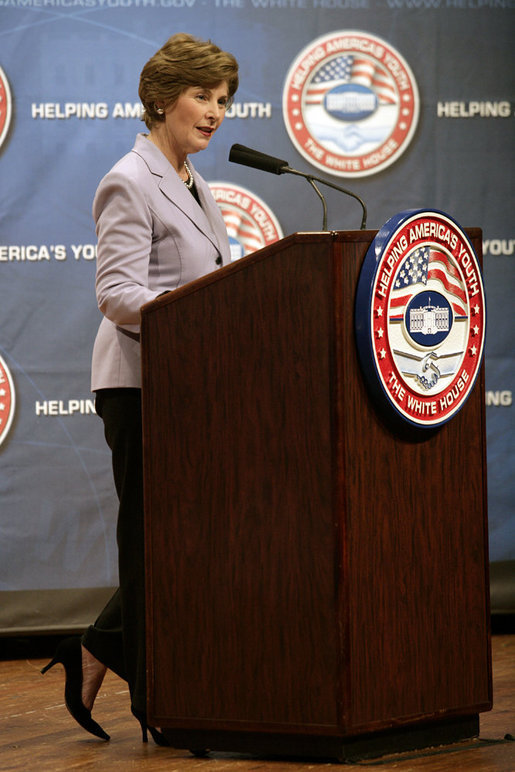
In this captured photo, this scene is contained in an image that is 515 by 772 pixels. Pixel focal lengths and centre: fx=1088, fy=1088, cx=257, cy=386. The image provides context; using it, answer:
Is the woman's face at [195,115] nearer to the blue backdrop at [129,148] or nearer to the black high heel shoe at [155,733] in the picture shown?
the black high heel shoe at [155,733]

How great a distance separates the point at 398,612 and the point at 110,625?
677mm

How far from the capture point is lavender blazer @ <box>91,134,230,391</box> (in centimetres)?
196

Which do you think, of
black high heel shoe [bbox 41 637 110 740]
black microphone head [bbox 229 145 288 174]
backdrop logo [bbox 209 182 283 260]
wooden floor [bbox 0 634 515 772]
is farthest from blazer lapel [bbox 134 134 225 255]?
backdrop logo [bbox 209 182 283 260]

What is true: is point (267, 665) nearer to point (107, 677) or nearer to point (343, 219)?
point (107, 677)

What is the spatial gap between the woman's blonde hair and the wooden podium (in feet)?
1.51

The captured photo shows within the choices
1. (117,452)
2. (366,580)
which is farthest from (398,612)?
(117,452)

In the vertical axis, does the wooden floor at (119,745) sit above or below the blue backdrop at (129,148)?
below

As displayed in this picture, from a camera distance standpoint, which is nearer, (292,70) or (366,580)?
(366,580)

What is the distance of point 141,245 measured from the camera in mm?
1978

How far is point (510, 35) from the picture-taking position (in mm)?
3383

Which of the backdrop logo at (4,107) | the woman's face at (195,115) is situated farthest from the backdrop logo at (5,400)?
the woman's face at (195,115)

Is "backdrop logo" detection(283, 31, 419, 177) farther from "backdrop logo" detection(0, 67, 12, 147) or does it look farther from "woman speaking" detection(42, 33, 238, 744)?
"woman speaking" detection(42, 33, 238, 744)

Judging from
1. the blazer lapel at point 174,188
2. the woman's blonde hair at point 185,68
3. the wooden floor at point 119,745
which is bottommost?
the wooden floor at point 119,745

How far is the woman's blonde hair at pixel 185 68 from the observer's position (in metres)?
2.04
